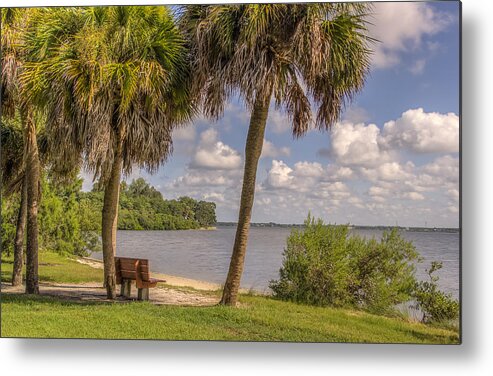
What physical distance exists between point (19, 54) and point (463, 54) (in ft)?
14.4

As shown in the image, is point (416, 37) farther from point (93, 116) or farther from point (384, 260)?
point (93, 116)

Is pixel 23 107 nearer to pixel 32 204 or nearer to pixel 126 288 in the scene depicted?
pixel 32 204

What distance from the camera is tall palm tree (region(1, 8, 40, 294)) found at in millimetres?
6429

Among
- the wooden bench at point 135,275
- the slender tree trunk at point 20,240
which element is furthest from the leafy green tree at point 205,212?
the slender tree trunk at point 20,240

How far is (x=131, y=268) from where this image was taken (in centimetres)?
657

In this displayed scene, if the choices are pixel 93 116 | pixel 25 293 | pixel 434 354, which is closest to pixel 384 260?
pixel 434 354

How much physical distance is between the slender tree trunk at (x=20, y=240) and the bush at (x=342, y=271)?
107 inches

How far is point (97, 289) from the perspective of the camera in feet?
22.4

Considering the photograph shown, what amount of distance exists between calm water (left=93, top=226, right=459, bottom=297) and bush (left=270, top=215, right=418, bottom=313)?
0.42ft

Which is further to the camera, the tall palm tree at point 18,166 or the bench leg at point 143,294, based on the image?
the tall palm tree at point 18,166

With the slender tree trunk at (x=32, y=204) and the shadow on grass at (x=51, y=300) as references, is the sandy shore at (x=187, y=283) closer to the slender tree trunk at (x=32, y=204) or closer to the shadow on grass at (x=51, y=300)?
the shadow on grass at (x=51, y=300)

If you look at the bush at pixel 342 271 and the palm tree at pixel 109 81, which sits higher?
the palm tree at pixel 109 81

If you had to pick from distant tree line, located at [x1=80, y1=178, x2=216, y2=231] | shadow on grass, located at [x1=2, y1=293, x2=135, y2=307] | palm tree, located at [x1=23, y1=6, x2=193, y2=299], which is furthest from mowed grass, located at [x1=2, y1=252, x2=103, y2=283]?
palm tree, located at [x1=23, y1=6, x2=193, y2=299]

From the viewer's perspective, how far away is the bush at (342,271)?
6.25 m
